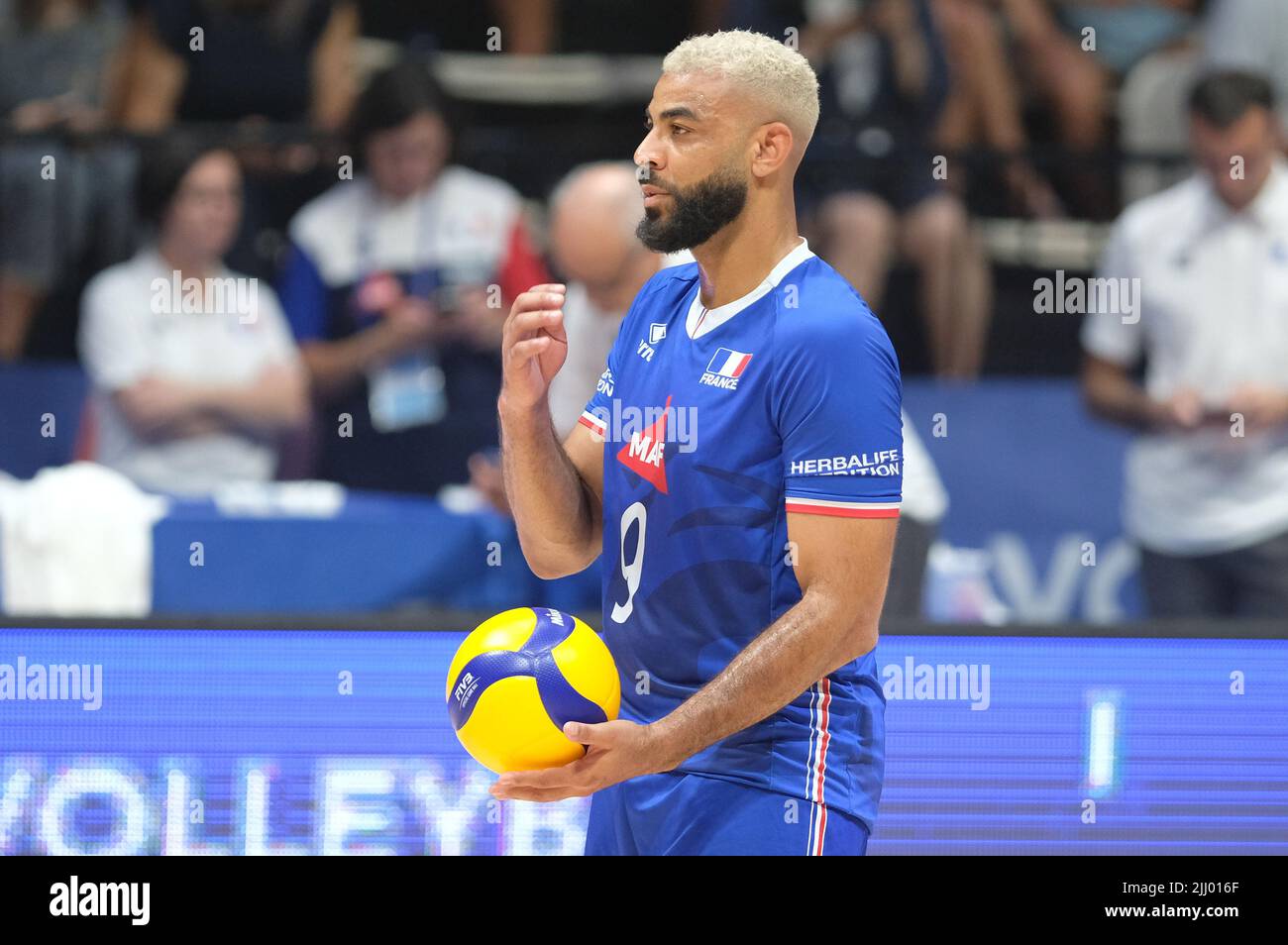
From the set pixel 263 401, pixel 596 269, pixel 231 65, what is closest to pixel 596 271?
pixel 596 269

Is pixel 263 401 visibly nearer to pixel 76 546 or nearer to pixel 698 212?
pixel 76 546

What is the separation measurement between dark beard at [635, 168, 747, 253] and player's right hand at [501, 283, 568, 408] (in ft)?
0.68

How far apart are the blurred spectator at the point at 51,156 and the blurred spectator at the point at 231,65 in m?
0.20

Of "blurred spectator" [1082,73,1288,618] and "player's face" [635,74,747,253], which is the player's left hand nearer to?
"player's face" [635,74,747,253]

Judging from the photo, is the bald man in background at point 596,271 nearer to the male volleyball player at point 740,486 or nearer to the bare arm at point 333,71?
the bare arm at point 333,71

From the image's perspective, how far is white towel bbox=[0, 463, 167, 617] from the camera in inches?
241

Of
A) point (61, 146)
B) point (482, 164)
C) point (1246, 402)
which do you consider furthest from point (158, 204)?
point (1246, 402)

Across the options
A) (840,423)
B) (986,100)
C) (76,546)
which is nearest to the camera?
(840,423)

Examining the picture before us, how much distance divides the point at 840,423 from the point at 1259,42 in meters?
5.57

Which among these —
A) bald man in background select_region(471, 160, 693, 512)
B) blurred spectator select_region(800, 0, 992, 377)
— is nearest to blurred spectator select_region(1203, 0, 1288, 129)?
blurred spectator select_region(800, 0, 992, 377)

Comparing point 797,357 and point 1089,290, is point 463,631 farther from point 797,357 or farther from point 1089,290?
point 1089,290

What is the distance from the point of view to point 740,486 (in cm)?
316

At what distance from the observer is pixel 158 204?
285 inches

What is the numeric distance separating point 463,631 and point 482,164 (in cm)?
336
